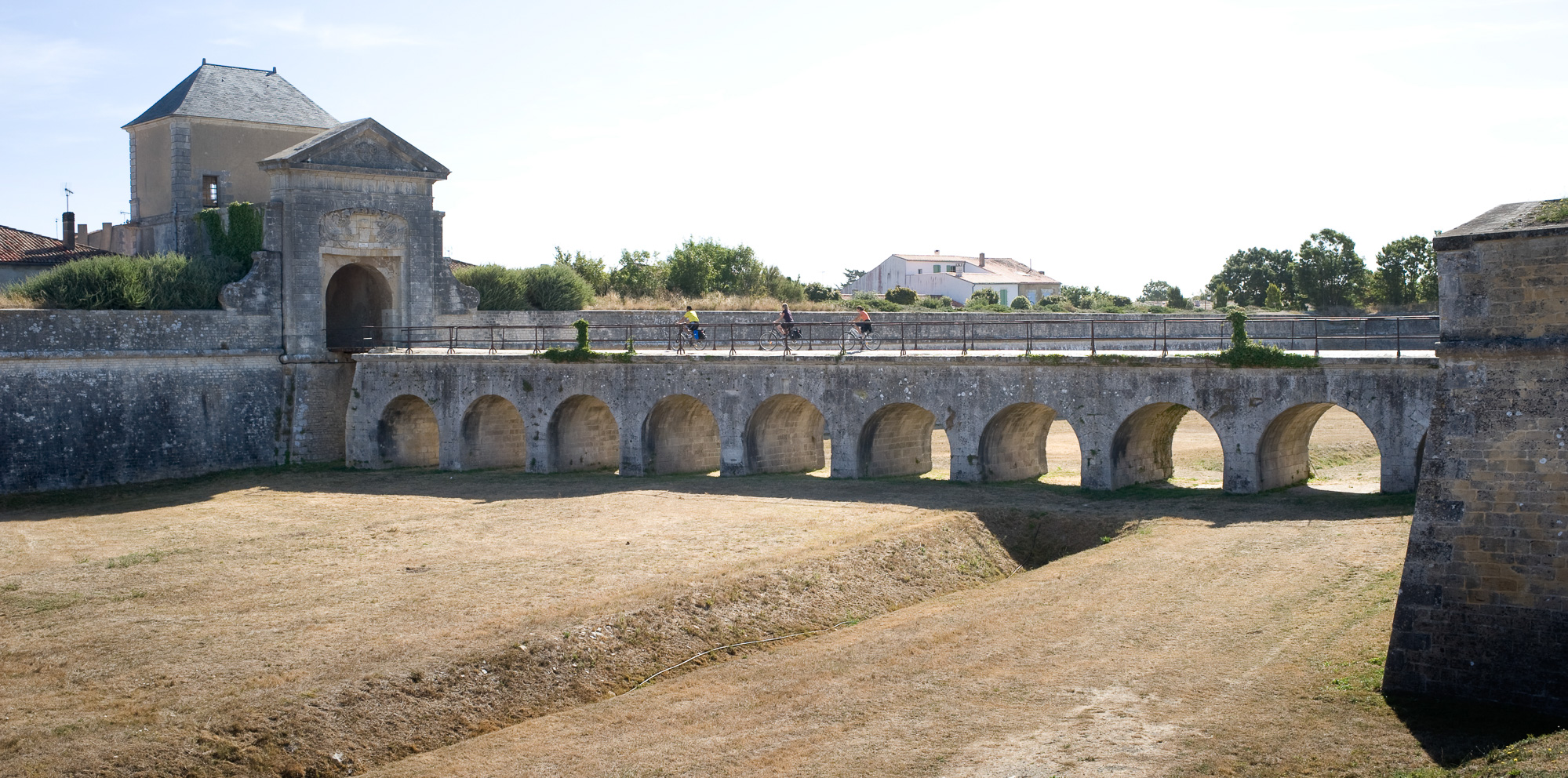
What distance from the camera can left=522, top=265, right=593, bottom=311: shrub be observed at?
38.7m

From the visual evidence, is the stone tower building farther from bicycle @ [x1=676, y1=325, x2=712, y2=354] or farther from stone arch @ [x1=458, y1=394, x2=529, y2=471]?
bicycle @ [x1=676, y1=325, x2=712, y2=354]

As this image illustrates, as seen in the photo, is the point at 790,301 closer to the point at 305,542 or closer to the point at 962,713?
the point at 305,542

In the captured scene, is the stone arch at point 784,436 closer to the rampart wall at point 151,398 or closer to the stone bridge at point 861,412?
the stone bridge at point 861,412

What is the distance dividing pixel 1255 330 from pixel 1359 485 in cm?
2133

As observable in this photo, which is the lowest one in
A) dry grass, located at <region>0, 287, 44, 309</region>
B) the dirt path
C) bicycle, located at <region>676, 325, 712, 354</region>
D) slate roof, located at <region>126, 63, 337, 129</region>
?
the dirt path

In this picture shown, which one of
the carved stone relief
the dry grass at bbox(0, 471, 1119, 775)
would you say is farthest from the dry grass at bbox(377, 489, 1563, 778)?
the carved stone relief

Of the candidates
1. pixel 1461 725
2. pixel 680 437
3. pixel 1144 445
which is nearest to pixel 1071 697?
pixel 1461 725

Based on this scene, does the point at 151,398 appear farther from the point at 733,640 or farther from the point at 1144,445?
the point at 1144,445

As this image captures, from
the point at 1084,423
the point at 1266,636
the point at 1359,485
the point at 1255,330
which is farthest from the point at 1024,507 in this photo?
the point at 1255,330

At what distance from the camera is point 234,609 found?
54.9ft

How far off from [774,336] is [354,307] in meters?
12.6

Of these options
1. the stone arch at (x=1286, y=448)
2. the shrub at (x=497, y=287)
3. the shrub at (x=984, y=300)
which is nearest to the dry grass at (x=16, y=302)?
the shrub at (x=497, y=287)

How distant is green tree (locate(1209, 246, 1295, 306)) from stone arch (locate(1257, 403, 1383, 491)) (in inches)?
1811

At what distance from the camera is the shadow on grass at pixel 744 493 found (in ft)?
71.4
